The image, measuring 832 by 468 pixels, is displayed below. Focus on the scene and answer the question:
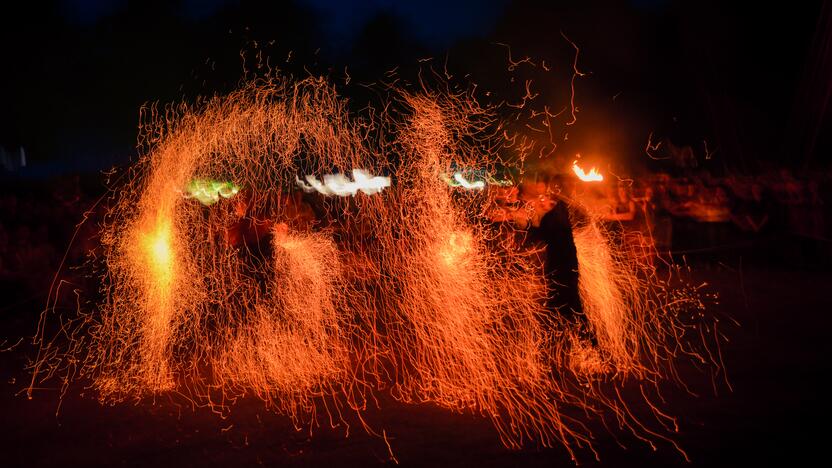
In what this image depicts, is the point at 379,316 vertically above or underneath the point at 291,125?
underneath

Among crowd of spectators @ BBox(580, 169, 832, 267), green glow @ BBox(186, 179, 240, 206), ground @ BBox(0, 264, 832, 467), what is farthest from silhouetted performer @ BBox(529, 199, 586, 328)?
crowd of spectators @ BBox(580, 169, 832, 267)

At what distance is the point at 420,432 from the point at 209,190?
4.42 meters

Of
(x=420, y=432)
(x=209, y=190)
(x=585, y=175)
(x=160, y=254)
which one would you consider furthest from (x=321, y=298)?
(x=585, y=175)

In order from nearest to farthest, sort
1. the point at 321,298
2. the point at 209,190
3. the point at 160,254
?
1. the point at 160,254
2. the point at 321,298
3. the point at 209,190

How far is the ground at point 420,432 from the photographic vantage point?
3.74 metres

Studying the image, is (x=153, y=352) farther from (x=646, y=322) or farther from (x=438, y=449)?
(x=646, y=322)

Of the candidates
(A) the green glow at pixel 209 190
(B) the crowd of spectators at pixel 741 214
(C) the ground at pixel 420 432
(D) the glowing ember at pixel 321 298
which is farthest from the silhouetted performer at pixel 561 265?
(B) the crowd of spectators at pixel 741 214

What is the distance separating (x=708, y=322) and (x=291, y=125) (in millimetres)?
4957

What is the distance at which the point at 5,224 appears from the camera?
987 centimetres

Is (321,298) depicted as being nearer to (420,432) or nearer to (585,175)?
(420,432)

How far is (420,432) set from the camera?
13.9ft

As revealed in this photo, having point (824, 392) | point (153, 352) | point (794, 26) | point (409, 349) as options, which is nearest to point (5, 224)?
point (153, 352)

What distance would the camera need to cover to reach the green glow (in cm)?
620

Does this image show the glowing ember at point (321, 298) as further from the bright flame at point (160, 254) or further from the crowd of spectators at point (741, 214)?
the crowd of spectators at point (741, 214)
